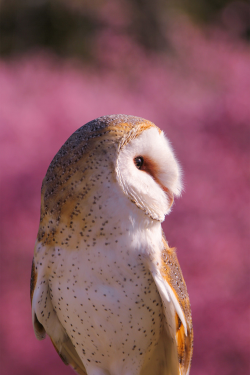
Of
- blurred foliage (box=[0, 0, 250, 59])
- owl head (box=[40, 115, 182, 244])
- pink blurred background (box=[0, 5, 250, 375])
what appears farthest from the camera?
blurred foliage (box=[0, 0, 250, 59])

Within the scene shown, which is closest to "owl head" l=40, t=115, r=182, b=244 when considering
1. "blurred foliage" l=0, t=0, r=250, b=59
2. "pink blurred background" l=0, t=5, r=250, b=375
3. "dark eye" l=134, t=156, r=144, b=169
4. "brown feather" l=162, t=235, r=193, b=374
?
"dark eye" l=134, t=156, r=144, b=169

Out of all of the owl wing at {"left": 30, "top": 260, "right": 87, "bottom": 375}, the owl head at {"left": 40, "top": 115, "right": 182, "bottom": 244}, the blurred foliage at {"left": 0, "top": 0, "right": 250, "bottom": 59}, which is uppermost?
the blurred foliage at {"left": 0, "top": 0, "right": 250, "bottom": 59}

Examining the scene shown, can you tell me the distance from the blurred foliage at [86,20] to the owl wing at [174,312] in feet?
5.07

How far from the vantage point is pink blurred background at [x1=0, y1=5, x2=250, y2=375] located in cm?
130

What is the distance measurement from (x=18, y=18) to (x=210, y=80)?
109cm

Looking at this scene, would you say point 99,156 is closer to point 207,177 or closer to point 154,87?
point 207,177

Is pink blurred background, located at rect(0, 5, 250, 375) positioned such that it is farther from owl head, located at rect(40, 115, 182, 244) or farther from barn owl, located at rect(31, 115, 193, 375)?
owl head, located at rect(40, 115, 182, 244)

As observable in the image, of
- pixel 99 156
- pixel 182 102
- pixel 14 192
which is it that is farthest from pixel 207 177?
pixel 99 156

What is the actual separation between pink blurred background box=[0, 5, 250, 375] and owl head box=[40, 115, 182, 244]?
2.07 ft

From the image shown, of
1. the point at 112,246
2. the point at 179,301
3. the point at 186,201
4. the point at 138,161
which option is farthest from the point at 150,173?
the point at 186,201

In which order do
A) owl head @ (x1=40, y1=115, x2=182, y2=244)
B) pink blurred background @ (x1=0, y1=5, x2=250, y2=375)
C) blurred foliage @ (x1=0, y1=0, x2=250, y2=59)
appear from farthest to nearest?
1. blurred foliage @ (x1=0, y1=0, x2=250, y2=59)
2. pink blurred background @ (x1=0, y1=5, x2=250, y2=375)
3. owl head @ (x1=40, y1=115, x2=182, y2=244)

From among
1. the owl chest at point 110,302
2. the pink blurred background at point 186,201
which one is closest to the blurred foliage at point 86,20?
the pink blurred background at point 186,201

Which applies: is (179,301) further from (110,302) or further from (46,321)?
(46,321)

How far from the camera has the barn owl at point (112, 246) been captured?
0.70 m
